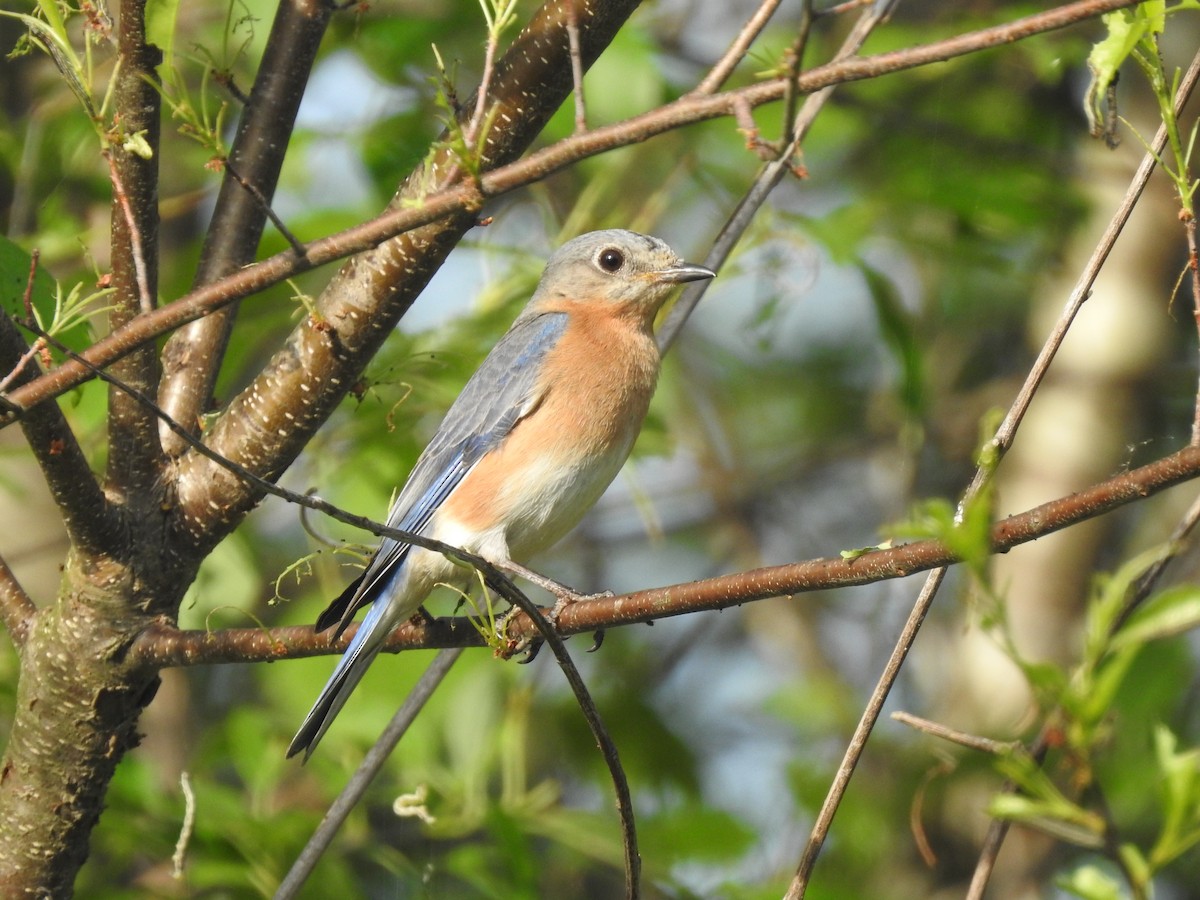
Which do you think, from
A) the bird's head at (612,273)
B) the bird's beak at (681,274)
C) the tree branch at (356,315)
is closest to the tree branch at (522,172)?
the tree branch at (356,315)

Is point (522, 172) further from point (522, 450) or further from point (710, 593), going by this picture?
point (522, 450)

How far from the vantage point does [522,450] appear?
4379 mm

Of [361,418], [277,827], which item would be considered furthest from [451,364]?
[277,827]

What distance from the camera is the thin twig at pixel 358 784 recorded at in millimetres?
3273

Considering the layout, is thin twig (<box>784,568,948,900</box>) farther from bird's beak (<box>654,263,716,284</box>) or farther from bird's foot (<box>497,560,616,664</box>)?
bird's beak (<box>654,263,716,284</box>)

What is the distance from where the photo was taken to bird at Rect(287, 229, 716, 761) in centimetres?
402

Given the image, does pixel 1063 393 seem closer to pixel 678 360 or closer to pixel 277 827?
pixel 678 360

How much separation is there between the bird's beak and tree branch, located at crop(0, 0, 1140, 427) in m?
2.43

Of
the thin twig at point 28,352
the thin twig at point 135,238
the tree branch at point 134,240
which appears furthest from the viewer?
the tree branch at point 134,240

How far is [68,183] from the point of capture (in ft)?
16.8

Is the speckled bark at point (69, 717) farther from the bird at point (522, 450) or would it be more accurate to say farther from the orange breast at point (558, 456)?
the orange breast at point (558, 456)

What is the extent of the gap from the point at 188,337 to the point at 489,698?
70.2 inches

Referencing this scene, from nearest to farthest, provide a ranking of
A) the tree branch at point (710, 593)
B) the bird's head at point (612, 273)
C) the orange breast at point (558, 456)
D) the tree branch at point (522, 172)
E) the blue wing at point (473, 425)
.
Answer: the tree branch at point (522, 172) < the tree branch at point (710, 593) < the orange breast at point (558, 456) < the blue wing at point (473, 425) < the bird's head at point (612, 273)

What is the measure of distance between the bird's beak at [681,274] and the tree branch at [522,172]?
2434 mm
